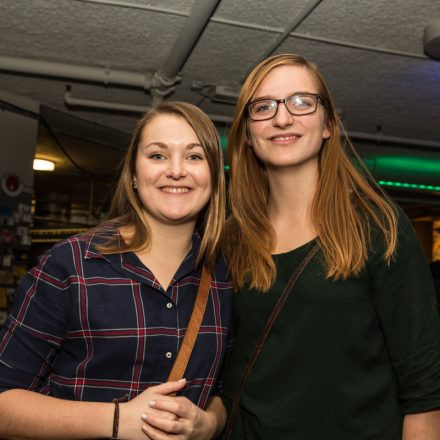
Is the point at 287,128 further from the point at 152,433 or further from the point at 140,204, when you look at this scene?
the point at 152,433

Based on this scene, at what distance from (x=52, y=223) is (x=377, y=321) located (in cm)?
905

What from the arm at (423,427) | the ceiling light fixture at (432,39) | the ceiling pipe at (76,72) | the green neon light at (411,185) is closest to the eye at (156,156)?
the arm at (423,427)

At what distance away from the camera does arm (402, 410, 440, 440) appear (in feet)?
5.21

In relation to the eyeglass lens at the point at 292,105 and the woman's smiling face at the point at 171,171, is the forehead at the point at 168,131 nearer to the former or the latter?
the woman's smiling face at the point at 171,171

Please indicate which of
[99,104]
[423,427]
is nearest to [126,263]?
[423,427]

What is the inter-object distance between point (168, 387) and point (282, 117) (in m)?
0.89

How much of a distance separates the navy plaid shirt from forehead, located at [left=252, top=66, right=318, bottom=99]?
2.34 feet

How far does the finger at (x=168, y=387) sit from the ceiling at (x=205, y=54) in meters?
2.80

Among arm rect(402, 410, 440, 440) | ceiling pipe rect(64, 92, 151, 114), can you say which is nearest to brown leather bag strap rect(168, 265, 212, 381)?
arm rect(402, 410, 440, 440)

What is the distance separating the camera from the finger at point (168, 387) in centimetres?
149

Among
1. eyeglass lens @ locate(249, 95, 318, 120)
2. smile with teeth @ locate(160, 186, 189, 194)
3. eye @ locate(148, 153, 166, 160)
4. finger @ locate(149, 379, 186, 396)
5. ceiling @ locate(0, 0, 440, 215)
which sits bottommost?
finger @ locate(149, 379, 186, 396)

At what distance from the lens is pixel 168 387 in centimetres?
150

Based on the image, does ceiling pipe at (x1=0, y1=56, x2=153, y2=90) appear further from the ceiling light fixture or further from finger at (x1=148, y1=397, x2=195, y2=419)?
finger at (x1=148, y1=397, x2=195, y2=419)

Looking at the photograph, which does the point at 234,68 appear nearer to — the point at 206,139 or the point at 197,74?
the point at 197,74
